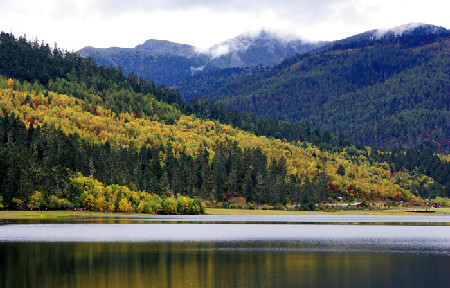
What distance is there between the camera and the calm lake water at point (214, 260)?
6556 cm

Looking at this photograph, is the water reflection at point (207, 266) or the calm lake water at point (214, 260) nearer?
the water reflection at point (207, 266)

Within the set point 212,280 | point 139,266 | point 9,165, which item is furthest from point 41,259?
point 9,165

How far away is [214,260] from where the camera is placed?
266ft

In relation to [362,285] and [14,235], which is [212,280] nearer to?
[362,285]

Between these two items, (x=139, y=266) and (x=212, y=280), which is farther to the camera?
(x=139, y=266)

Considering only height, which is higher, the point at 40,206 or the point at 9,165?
the point at 9,165

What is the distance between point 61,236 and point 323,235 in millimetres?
49729

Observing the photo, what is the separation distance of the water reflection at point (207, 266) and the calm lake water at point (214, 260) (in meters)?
0.10

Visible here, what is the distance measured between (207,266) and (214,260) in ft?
Answer: 17.8

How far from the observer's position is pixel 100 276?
66.9 m

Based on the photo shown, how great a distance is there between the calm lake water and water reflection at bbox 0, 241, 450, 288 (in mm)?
103

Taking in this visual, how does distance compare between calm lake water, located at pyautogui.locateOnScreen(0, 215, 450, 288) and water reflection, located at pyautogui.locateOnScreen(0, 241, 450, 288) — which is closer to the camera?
water reflection, located at pyautogui.locateOnScreen(0, 241, 450, 288)

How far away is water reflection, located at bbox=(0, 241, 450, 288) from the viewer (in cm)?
6475

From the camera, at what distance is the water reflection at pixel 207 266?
64.8 m
